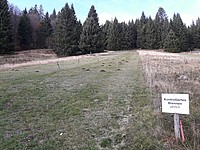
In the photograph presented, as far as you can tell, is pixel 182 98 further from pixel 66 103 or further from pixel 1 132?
pixel 66 103

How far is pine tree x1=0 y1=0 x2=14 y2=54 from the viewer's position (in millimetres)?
61200

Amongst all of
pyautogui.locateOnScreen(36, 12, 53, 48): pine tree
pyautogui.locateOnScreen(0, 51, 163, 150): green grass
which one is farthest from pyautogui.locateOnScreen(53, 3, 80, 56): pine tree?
pyautogui.locateOnScreen(0, 51, 163, 150): green grass

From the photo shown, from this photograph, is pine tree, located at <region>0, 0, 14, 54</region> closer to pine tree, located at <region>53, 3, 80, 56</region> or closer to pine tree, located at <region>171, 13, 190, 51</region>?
pine tree, located at <region>53, 3, 80, 56</region>

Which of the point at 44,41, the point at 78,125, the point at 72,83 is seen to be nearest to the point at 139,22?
the point at 44,41

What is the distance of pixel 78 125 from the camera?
28.8 ft

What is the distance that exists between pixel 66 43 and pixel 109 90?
50582 millimetres

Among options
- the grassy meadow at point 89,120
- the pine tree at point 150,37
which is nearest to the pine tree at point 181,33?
the pine tree at point 150,37

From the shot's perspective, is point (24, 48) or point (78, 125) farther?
point (24, 48)

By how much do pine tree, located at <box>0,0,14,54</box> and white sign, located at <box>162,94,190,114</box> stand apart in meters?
58.5

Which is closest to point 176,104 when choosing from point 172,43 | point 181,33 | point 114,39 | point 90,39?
point 90,39

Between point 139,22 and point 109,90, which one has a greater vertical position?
point 139,22

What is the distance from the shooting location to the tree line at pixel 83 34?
6381cm

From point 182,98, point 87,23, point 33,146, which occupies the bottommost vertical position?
point 33,146

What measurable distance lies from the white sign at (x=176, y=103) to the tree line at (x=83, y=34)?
2216 inches
